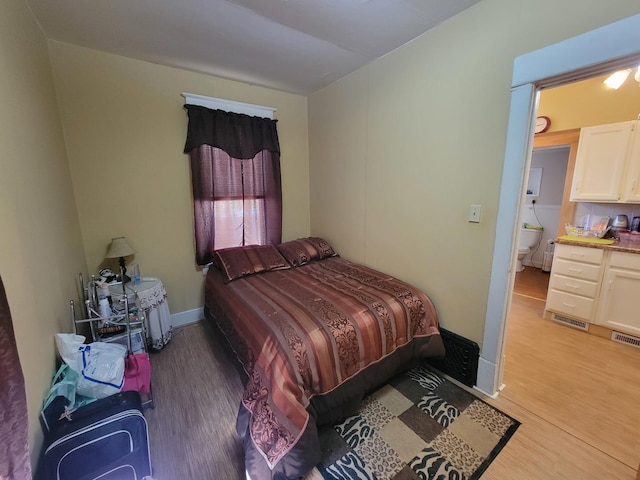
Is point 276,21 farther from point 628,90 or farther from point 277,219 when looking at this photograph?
point 628,90

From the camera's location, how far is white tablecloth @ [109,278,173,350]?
215 centimetres

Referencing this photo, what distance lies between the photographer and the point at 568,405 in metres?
1.71

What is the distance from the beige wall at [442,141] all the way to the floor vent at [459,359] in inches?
2.8

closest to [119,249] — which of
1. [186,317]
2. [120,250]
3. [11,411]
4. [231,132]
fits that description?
[120,250]

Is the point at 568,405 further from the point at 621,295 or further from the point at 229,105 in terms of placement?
the point at 229,105

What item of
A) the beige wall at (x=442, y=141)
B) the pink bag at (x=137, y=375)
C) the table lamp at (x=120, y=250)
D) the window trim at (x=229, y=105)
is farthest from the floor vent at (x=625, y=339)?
the table lamp at (x=120, y=250)

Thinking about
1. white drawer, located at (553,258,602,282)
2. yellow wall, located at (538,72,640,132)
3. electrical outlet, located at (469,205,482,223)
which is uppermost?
yellow wall, located at (538,72,640,132)

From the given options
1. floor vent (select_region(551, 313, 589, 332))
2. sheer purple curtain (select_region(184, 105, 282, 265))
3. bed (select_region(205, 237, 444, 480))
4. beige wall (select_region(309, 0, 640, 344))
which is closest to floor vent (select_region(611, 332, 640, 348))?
floor vent (select_region(551, 313, 589, 332))

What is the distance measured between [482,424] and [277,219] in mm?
2496

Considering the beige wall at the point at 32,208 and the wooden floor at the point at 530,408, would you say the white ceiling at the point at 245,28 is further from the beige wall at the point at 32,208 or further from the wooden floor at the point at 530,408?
the wooden floor at the point at 530,408

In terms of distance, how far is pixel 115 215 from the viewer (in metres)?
2.34

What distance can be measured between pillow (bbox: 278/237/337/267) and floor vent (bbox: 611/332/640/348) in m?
2.66

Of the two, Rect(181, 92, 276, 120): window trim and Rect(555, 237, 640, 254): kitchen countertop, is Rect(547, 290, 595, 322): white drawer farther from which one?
Rect(181, 92, 276, 120): window trim

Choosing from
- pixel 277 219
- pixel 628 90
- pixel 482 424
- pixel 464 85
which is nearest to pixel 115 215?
pixel 277 219
